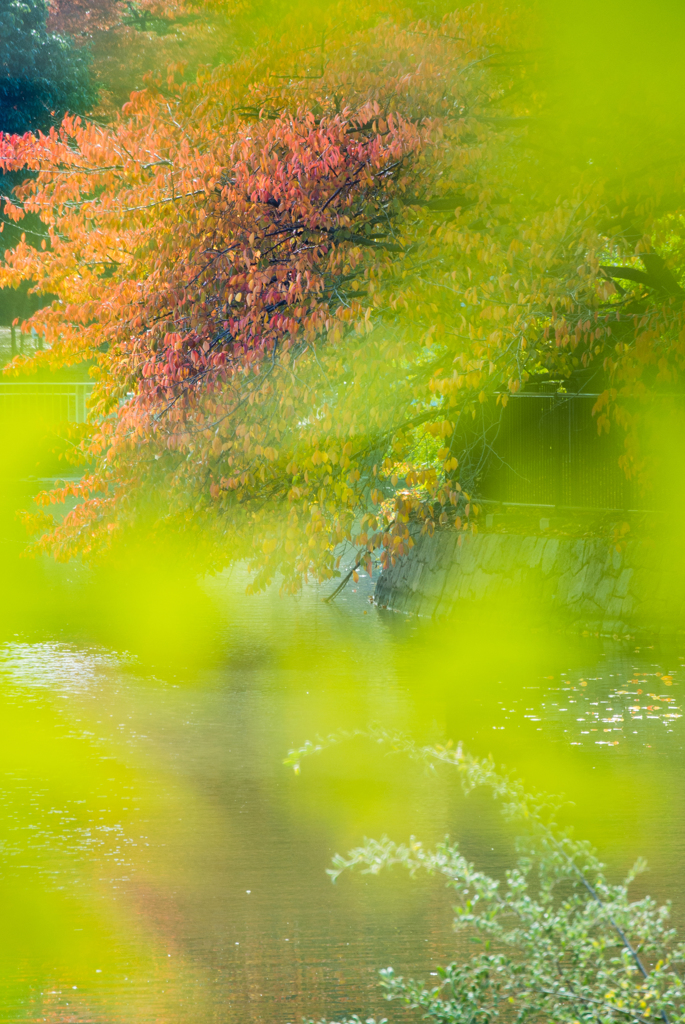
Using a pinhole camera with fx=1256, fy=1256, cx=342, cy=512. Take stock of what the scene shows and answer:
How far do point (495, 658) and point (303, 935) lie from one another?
24.4 ft

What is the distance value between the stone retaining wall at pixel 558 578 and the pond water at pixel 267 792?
1.25 ft

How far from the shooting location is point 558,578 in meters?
14.3

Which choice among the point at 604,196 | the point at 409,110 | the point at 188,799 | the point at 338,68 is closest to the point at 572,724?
the point at 188,799

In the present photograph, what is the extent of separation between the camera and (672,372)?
10.4 meters

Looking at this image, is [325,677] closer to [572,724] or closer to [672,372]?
[572,724]

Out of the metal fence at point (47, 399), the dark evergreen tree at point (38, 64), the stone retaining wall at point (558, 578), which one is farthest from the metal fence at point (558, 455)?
the metal fence at point (47, 399)

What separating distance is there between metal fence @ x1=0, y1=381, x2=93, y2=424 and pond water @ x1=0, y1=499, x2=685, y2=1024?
99.1 ft

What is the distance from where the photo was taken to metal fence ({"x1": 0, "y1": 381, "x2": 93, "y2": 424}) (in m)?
44.2

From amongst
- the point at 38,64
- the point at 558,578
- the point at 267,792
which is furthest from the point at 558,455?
the point at 38,64

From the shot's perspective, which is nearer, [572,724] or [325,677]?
[572,724]

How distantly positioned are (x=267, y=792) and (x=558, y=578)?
7057mm

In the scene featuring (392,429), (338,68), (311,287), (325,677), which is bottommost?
(325,677)

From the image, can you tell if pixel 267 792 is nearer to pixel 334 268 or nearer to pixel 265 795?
pixel 265 795

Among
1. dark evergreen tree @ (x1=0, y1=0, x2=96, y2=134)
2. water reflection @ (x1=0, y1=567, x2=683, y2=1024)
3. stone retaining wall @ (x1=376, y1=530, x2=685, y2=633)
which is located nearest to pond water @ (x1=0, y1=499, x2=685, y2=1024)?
water reflection @ (x1=0, y1=567, x2=683, y2=1024)
